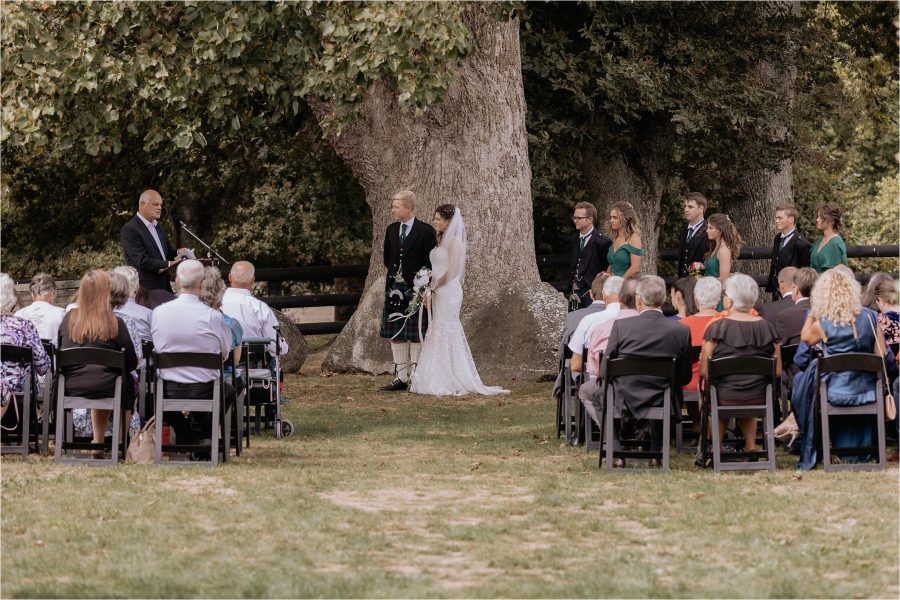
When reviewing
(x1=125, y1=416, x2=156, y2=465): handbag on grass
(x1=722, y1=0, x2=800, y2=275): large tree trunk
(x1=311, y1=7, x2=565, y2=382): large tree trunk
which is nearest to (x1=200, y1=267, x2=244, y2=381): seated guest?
(x1=125, y1=416, x2=156, y2=465): handbag on grass

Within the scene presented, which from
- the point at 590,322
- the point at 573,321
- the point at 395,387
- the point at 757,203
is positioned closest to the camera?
the point at 590,322

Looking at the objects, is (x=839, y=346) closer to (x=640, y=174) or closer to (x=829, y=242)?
(x=829, y=242)

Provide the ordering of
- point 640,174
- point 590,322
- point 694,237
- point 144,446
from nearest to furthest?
point 144,446 < point 590,322 < point 694,237 < point 640,174

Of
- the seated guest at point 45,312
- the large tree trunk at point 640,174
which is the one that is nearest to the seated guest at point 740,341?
the seated guest at point 45,312

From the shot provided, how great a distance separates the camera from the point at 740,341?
9.82 meters

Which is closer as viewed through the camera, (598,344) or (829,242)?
(598,344)

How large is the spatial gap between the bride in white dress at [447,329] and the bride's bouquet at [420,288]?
0.24 feet

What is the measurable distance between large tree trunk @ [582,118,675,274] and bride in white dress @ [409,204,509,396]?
587 centimetres

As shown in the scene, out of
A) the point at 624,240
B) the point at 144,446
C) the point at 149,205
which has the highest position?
the point at 149,205

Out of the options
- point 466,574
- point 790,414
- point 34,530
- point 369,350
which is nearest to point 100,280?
point 34,530

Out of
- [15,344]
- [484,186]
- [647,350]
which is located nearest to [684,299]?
[647,350]

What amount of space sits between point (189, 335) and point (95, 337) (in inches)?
26.7

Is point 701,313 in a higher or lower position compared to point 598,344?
higher

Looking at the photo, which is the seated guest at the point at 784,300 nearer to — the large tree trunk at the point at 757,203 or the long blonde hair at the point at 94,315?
the long blonde hair at the point at 94,315
